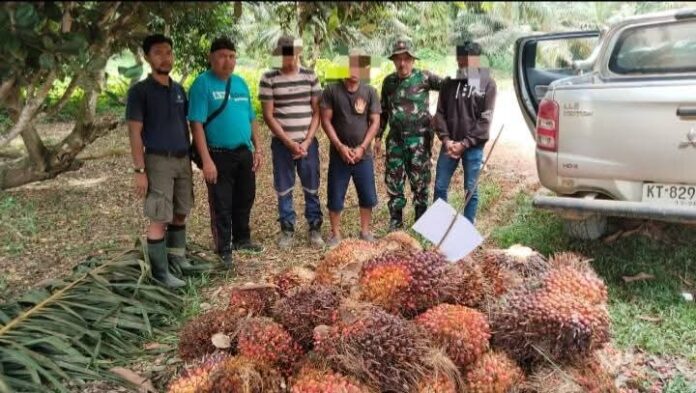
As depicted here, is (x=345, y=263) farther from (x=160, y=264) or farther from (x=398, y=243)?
(x=160, y=264)

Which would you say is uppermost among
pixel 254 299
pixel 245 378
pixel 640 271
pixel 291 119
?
pixel 291 119

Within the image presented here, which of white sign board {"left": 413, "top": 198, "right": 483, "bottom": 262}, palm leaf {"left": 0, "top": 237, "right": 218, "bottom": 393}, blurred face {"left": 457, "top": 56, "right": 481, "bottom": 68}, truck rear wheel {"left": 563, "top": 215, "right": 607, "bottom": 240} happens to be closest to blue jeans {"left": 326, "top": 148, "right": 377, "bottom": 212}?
blurred face {"left": 457, "top": 56, "right": 481, "bottom": 68}

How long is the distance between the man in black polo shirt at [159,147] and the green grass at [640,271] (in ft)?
8.65

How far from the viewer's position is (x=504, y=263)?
3.08 meters

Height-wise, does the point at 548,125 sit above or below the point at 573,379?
above

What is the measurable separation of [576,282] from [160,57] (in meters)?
2.77

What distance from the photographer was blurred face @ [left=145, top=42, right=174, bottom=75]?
4.04 metres

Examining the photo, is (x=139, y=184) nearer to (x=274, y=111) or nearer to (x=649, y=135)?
(x=274, y=111)

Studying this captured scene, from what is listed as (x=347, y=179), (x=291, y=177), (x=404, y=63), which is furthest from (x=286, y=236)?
(x=404, y=63)

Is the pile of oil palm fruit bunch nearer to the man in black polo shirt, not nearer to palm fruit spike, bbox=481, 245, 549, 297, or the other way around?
palm fruit spike, bbox=481, 245, 549, 297

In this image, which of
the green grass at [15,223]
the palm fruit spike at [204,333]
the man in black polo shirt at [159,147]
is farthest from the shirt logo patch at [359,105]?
the green grass at [15,223]

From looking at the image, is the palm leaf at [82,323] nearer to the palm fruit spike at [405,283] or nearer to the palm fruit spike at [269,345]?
the palm fruit spike at [269,345]

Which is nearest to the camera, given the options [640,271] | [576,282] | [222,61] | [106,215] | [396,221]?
[576,282]

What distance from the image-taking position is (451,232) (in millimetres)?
3041
